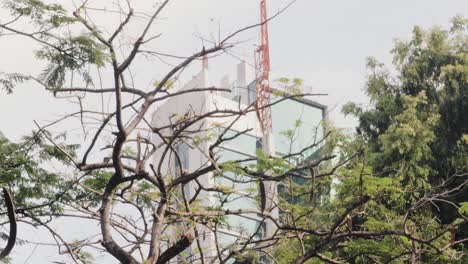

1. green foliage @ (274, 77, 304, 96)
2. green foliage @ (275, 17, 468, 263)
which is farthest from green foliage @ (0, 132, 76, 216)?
green foliage @ (275, 17, 468, 263)

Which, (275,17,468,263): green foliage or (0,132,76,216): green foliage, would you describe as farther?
(275,17,468,263): green foliage

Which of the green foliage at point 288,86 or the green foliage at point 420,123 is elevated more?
the green foliage at point 420,123

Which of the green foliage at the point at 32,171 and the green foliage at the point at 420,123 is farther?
the green foliage at the point at 420,123

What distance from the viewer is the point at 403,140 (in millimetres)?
11523

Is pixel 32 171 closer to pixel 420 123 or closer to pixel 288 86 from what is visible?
pixel 288 86

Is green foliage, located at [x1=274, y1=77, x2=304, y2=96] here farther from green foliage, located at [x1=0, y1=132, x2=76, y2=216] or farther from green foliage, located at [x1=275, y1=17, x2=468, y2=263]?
green foliage, located at [x1=275, y1=17, x2=468, y2=263]

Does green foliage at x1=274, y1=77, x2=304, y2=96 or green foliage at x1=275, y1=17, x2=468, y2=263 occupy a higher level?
green foliage at x1=275, y1=17, x2=468, y2=263

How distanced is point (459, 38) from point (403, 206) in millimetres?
3795

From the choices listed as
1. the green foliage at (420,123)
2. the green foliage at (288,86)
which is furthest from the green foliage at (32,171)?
the green foliage at (420,123)

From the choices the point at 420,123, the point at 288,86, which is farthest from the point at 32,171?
the point at 420,123

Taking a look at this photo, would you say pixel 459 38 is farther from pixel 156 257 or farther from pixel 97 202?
pixel 156 257

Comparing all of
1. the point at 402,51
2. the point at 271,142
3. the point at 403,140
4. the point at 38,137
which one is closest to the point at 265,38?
the point at 271,142

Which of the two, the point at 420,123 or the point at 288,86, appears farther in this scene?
the point at 420,123

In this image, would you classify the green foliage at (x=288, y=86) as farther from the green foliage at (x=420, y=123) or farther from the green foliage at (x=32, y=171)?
the green foliage at (x=420, y=123)
